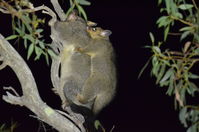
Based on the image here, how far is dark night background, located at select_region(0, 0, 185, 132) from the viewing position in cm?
734

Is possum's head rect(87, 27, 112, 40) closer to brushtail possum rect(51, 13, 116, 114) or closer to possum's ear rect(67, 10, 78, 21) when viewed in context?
brushtail possum rect(51, 13, 116, 114)

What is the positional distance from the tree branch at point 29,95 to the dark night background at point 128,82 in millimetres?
3061

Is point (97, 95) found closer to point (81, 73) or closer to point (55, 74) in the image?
point (81, 73)

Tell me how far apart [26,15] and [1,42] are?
0.36 metres

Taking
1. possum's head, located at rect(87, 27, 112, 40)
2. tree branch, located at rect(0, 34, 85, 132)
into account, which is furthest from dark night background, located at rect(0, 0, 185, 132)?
tree branch, located at rect(0, 34, 85, 132)

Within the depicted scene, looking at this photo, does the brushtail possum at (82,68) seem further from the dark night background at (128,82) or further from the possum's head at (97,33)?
the dark night background at (128,82)

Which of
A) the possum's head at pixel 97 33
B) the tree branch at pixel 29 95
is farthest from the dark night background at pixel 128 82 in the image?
the tree branch at pixel 29 95

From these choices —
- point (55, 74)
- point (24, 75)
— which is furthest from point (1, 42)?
point (55, 74)

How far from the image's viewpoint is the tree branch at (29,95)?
11.0 feet

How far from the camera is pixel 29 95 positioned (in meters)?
3.43

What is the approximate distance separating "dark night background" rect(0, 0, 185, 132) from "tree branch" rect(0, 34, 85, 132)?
10.0 ft

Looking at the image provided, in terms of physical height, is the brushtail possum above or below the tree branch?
below

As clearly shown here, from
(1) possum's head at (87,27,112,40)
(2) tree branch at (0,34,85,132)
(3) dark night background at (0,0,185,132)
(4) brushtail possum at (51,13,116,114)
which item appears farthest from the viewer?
(3) dark night background at (0,0,185,132)

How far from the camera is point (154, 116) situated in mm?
8438
